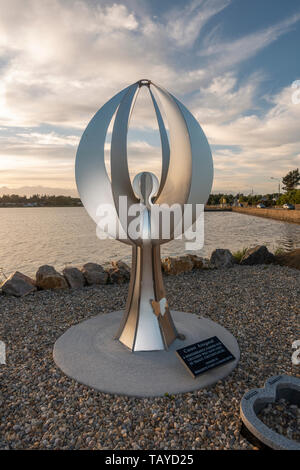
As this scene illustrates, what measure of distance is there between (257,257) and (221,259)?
68.4 inches

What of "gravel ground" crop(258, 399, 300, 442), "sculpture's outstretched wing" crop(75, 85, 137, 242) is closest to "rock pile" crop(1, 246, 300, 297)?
"sculpture's outstretched wing" crop(75, 85, 137, 242)

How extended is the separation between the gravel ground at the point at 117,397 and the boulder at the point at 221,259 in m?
3.42

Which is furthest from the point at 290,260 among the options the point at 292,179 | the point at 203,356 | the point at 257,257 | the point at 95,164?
the point at 292,179

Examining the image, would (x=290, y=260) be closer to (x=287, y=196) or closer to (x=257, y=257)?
(x=257, y=257)

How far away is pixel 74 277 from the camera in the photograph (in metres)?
9.70

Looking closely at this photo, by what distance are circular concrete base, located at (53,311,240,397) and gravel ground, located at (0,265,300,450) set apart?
139mm

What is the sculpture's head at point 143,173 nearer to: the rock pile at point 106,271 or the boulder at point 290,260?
the rock pile at point 106,271

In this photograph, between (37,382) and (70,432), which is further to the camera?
(37,382)

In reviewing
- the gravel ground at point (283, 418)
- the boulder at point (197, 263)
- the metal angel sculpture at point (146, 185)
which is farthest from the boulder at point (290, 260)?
the gravel ground at point (283, 418)

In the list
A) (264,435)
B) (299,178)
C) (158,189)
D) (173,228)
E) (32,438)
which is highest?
(299,178)

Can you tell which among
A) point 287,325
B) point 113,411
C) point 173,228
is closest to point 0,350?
point 113,411

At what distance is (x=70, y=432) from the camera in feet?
12.2

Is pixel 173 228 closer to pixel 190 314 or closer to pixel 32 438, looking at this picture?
pixel 190 314

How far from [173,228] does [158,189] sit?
0.99 meters
